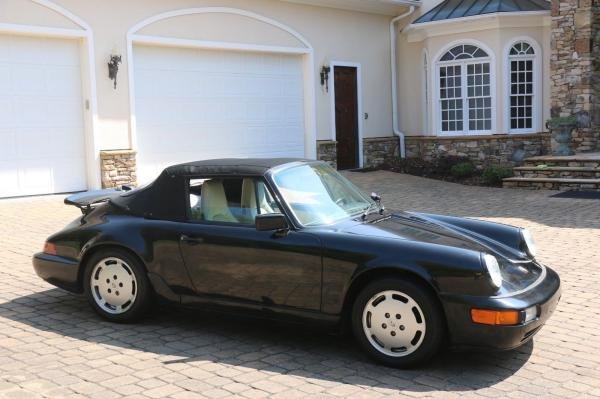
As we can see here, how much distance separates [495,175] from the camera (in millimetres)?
15641

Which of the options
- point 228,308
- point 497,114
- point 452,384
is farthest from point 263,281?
point 497,114

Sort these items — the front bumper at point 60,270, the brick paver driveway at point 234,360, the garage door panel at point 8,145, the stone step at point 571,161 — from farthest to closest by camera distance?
the stone step at point 571,161 → the garage door panel at point 8,145 → the front bumper at point 60,270 → the brick paver driveway at point 234,360

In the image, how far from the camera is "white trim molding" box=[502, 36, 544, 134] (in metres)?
16.9

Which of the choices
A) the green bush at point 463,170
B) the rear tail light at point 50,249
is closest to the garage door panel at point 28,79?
the rear tail light at point 50,249

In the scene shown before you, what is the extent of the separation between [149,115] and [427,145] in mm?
8043

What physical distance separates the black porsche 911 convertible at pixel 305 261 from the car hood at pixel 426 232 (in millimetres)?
15

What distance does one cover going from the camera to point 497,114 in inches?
682

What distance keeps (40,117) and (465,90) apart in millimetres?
10552

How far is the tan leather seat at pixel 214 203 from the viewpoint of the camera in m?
5.25

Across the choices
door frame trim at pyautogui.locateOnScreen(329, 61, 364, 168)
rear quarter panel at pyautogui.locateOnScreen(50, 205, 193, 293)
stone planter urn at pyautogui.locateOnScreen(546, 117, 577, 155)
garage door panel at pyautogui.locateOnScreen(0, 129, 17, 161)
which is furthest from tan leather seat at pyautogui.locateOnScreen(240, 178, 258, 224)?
door frame trim at pyautogui.locateOnScreen(329, 61, 364, 168)

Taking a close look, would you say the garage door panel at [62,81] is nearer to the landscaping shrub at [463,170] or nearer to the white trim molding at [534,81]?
the landscaping shrub at [463,170]

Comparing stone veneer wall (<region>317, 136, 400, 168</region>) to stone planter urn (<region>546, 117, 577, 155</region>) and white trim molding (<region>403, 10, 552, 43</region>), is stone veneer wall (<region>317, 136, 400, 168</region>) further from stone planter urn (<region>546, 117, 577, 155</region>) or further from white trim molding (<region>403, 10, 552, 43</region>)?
stone planter urn (<region>546, 117, 577, 155</region>)

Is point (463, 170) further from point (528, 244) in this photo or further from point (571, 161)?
point (528, 244)

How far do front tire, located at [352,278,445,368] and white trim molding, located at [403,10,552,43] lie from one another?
45.6 ft
